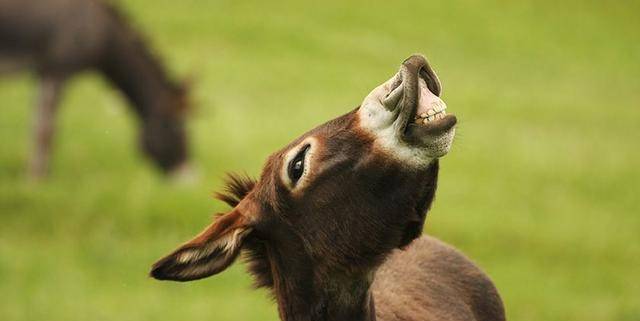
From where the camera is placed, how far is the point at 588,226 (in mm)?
12172

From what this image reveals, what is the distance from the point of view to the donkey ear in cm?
374

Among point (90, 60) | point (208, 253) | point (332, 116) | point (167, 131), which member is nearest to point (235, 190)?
point (208, 253)

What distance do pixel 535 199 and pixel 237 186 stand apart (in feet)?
30.9

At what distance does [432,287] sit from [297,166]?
1.02 meters

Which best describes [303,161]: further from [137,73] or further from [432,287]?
[137,73]

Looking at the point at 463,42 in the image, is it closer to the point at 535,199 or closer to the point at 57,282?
the point at 535,199

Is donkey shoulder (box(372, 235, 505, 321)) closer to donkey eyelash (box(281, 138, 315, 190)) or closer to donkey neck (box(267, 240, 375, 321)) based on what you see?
donkey neck (box(267, 240, 375, 321))

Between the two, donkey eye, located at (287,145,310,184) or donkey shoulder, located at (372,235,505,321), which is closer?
donkey eye, located at (287,145,310,184)

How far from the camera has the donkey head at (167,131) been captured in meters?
13.3

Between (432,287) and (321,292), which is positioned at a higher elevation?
(321,292)

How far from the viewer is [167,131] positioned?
13.6 meters

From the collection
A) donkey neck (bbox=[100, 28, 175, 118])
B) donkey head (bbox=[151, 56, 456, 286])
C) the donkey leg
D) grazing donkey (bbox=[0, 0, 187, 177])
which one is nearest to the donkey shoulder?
donkey head (bbox=[151, 56, 456, 286])

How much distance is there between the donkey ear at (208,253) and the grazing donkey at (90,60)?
9.05 meters

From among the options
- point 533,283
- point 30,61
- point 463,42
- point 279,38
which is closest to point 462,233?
point 533,283
